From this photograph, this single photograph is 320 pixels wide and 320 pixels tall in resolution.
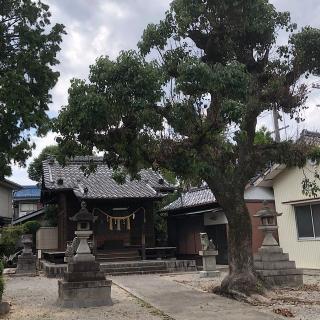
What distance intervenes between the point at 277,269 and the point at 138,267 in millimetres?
9136

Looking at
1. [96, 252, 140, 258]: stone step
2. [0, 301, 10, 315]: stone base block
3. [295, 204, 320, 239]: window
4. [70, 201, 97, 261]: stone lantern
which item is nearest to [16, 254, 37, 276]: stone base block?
[96, 252, 140, 258]: stone step

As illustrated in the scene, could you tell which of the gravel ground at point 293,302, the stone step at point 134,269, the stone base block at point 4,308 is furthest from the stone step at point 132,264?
the stone base block at point 4,308

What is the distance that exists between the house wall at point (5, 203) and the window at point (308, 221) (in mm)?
26521

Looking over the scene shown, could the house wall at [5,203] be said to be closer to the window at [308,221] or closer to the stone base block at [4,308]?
the window at [308,221]

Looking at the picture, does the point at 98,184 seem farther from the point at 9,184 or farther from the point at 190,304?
the point at 190,304

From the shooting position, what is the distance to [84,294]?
12.1 m

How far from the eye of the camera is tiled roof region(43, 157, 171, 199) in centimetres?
2539

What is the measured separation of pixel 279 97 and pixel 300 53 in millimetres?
1408

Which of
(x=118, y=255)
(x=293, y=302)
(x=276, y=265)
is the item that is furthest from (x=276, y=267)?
(x=118, y=255)

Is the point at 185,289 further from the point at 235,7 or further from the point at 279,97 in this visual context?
the point at 235,7

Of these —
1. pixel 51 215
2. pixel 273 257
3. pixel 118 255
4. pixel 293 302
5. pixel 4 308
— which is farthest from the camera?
pixel 51 215

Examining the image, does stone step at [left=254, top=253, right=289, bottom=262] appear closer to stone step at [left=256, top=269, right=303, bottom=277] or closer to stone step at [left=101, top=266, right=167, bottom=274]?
stone step at [left=256, top=269, right=303, bottom=277]

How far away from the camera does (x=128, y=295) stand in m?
13.9

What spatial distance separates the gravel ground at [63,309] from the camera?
10.4 metres
